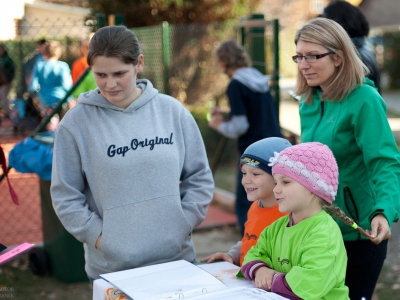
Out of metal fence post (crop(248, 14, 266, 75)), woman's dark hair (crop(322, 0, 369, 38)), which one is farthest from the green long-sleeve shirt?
metal fence post (crop(248, 14, 266, 75))

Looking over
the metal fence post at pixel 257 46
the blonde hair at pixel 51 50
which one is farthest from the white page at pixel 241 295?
the blonde hair at pixel 51 50

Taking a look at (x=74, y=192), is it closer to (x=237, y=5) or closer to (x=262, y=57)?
(x=262, y=57)

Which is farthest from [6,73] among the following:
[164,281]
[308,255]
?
[308,255]

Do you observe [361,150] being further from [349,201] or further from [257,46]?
[257,46]

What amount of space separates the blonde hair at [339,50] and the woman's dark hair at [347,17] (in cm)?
65

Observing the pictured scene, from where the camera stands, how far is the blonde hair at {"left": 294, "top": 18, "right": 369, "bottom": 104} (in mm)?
2594

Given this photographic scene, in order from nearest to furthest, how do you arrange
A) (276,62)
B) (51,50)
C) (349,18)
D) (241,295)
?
(241,295)
(349,18)
(276,62)
(51,50)

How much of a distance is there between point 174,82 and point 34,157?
697cm

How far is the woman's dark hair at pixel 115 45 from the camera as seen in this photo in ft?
8.35

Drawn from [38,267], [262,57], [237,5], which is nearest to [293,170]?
[38,267]

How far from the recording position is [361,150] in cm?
265

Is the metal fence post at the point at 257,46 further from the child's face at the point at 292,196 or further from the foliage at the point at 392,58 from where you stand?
the foliage at the point at 392,58

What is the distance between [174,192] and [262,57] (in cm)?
461

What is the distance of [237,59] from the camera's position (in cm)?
575
